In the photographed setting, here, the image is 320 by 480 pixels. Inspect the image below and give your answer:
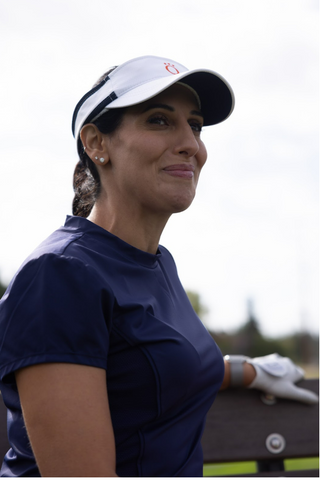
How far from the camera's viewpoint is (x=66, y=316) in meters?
1.49

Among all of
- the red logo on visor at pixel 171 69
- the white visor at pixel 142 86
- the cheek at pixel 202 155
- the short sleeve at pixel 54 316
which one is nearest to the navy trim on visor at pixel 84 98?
the white visor at pixel 142 86

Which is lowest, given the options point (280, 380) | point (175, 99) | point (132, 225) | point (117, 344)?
point (280, 380)

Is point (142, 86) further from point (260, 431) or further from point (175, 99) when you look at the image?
point (260, 431)

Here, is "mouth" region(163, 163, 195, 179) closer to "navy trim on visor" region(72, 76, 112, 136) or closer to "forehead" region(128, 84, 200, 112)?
"forehead" region(128, 84, 200, 112)

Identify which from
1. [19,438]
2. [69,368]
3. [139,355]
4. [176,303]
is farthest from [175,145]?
[19,438]

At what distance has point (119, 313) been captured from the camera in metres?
1.65

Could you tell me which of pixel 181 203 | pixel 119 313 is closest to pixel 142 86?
pixel 181 203

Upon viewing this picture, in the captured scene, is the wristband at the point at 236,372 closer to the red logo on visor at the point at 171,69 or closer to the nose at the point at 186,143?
the nose at the point at 186,143

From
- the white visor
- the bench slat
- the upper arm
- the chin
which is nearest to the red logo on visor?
the white visor

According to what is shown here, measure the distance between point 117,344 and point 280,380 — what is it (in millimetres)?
1143

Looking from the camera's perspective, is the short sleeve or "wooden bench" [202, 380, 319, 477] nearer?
the short sleeve

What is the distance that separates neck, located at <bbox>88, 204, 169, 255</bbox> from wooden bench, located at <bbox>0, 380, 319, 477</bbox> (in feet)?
2.97

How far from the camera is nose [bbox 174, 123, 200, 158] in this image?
2.00m

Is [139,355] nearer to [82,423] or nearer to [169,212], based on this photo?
[82,423]
